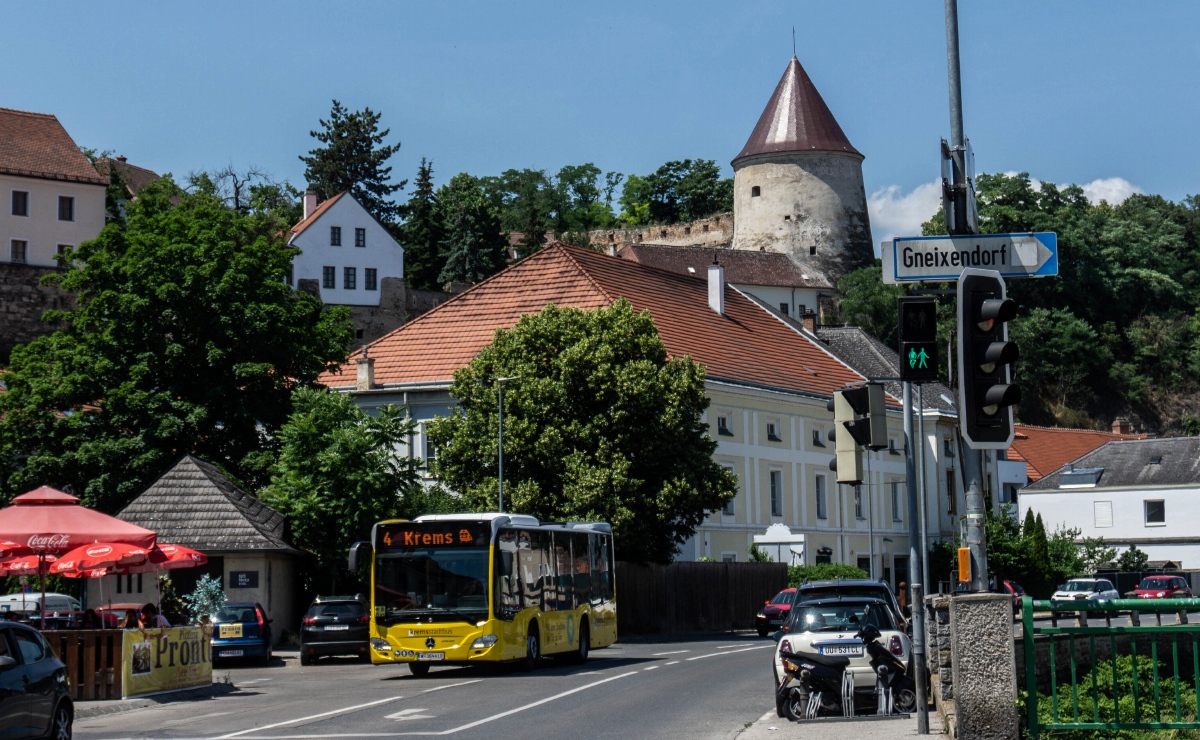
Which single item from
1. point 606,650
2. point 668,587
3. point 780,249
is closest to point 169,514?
point 606,650

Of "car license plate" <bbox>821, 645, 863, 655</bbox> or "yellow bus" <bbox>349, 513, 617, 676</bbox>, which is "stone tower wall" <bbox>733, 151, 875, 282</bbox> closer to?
"yellow bus" <bbox>349, 513, 617, 676</bbox>

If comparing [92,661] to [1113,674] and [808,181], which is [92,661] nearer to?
[1113,674]

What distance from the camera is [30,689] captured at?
15.2 meters

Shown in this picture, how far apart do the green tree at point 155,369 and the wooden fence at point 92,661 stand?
25.2m

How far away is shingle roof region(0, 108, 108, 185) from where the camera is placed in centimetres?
8644

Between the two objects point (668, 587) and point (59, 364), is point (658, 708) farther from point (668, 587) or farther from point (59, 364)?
point (59, 364)

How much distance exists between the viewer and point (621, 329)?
44.3 m

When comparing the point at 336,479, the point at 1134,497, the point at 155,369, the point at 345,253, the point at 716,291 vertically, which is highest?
the point at 345,253

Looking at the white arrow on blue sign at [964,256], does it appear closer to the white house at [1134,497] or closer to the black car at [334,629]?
the black car at [334,629]

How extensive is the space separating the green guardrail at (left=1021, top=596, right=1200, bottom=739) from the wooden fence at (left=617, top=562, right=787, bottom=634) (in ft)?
103

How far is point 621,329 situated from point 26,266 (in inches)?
2044

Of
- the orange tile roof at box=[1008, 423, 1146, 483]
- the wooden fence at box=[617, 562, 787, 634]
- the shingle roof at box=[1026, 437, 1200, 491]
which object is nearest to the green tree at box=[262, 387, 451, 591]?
the wooden fence at box=[617, 562, 787, 634]

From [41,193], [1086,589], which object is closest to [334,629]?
[1086,589]

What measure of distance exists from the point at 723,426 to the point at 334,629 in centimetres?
2569
